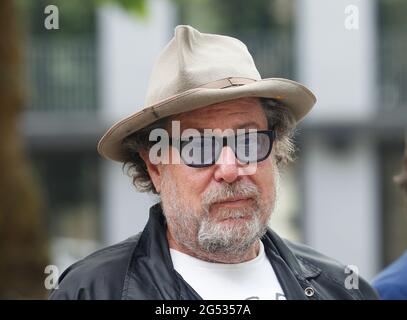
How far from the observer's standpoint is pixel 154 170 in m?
2.47

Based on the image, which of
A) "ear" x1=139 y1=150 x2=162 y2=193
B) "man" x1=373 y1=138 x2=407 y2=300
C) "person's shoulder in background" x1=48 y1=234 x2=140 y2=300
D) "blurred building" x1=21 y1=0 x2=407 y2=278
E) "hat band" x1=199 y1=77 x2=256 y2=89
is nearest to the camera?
"person's shoulder in background" x1=48 y1=234 x2=140 y2=300

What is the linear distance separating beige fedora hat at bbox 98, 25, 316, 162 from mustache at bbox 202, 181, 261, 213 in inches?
8.5

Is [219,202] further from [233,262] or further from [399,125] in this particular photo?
[399,125]

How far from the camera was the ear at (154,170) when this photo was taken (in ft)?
8.02

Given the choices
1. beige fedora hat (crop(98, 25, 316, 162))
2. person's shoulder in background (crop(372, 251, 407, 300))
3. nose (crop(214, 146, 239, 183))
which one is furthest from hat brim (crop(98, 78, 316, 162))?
person's shoulder in background (crop(372, 251, 407, 300))

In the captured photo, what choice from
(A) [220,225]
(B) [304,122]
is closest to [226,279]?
(A) [220,225]

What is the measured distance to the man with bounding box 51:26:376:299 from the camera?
2.25 m

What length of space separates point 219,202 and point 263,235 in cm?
25

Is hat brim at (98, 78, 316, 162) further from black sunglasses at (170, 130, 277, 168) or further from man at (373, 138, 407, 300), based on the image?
man at (373, 138, 407, 300)

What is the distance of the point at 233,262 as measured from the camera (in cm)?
236

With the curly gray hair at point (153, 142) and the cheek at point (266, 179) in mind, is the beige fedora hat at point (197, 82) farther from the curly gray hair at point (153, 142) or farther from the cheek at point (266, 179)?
the cheek at point (266, 179)

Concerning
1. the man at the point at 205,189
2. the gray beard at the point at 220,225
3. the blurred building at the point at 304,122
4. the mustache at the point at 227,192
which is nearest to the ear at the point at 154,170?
the man at the point at 205,189

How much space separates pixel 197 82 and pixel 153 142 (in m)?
0.22

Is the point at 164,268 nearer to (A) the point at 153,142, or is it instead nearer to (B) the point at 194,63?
(A) the point at 153,142
